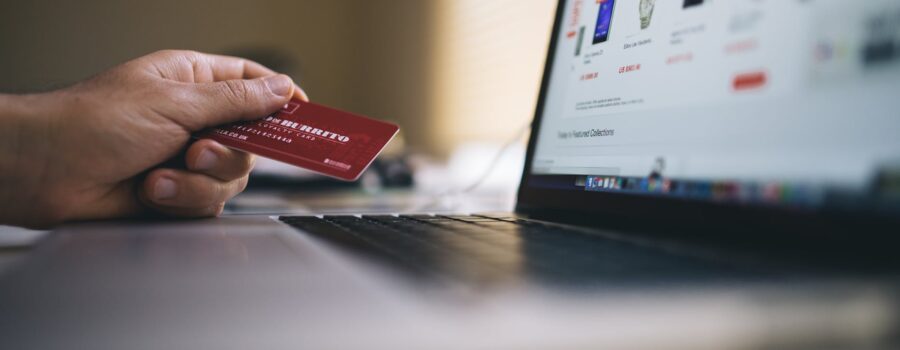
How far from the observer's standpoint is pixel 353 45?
4234mm

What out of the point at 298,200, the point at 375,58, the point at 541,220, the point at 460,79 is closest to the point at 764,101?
the point at 541,220

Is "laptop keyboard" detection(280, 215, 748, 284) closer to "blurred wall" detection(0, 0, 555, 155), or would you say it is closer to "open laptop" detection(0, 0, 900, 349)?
"open laptop" detection(0, 0, 900, 349)

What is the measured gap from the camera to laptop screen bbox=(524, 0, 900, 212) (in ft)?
1.24

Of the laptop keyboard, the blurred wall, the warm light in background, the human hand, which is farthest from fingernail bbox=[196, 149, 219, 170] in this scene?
the blurred wall

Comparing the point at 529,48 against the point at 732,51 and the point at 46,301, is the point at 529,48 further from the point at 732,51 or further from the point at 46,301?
the point at 46,301

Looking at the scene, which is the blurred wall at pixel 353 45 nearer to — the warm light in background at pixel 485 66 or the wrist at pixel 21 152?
the warm light in background at pixel 485 66

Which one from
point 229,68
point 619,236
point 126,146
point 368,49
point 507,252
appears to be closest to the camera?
point 507,252

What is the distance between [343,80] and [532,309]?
4.13 m

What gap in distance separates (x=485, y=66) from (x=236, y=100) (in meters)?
2.03

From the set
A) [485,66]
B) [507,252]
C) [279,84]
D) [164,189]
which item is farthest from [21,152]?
[485,66]

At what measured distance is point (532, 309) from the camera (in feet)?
0.82

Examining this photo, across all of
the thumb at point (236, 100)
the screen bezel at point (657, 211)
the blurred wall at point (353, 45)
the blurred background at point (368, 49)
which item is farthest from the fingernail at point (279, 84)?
the blurred wall at point (353, 45)

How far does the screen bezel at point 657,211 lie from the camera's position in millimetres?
381

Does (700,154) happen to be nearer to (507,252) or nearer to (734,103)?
(734,103)
